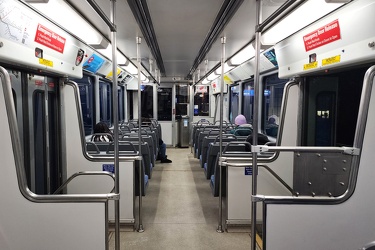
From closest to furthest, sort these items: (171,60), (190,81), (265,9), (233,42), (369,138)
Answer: (369,138) → (265,9) → (233,42) → (171,60) → (190,81)

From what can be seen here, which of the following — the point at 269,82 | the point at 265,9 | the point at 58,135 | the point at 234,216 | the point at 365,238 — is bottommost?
the point at 234,216

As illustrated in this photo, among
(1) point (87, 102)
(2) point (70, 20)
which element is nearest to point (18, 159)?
(2) point (70, 20)

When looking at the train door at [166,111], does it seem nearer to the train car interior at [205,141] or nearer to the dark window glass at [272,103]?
the train car interior at [205,141]

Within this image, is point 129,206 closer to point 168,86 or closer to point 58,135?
point 58,135

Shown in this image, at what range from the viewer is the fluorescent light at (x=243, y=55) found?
14.9 feet

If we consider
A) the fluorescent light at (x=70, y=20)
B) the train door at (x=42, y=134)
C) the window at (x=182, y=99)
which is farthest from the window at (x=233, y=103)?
the train door at (x=42, y=134)

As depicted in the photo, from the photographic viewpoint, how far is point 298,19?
285cm

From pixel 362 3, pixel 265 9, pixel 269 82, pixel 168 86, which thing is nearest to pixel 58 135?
pixel 265 9

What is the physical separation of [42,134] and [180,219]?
2101 mm

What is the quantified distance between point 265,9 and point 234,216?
95.8 inches

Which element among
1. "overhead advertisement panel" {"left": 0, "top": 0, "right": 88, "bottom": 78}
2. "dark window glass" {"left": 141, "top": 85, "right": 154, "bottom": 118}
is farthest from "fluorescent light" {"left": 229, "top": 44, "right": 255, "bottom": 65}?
"dark window glass" {"left": 141, "top": 85, "right": 154, "bottom": 118}

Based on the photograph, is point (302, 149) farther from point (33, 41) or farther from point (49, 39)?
point (49, 39)

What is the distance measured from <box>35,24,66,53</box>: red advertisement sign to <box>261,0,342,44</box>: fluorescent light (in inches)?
89.4

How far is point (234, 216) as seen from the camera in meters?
3.54
